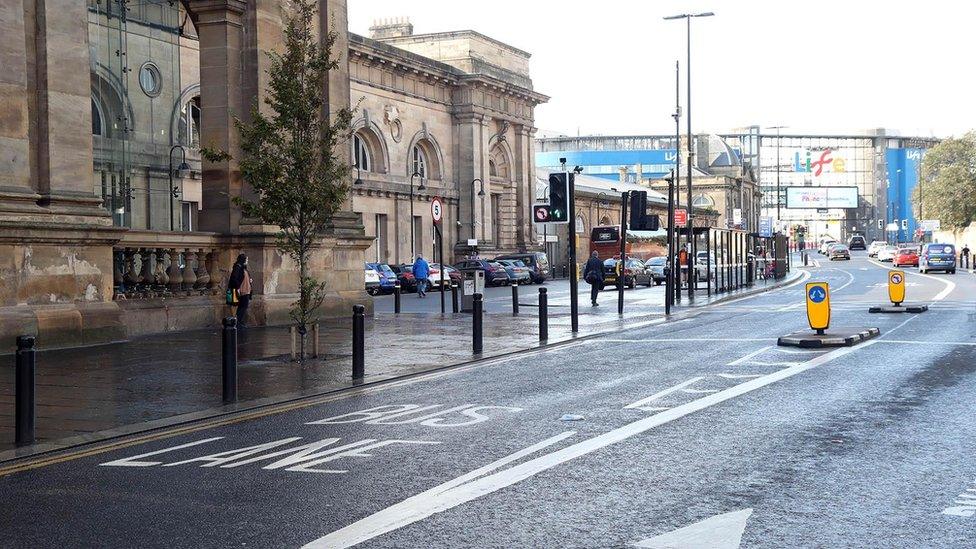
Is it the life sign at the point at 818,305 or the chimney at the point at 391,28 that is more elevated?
the chimney at the point at 391,28

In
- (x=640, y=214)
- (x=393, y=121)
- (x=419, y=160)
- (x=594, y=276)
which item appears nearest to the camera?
(x=640, y=214)

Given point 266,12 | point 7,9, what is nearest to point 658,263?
point 266,12

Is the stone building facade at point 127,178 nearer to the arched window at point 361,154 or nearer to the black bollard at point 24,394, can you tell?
the black bollard at point 24,394

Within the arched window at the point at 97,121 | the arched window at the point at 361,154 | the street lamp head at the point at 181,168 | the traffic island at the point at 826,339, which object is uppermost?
the arched window at the point at 361,154

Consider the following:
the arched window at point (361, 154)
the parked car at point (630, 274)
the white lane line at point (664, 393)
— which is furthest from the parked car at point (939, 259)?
the white lane line at point (664, 393)

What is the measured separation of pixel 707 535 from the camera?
604 centimetres

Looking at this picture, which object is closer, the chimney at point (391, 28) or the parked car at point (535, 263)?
the parked car at point (535, 263)

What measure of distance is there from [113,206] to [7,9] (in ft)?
26.6

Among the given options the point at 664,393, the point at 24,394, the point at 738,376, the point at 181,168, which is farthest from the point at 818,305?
the point at 181,168

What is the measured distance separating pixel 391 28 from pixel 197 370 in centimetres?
6435

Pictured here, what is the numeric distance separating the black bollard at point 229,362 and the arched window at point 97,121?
1641 centimetres

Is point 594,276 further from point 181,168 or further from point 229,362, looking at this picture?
point 229,362

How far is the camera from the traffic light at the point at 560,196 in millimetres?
23031

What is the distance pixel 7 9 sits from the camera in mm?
17484
